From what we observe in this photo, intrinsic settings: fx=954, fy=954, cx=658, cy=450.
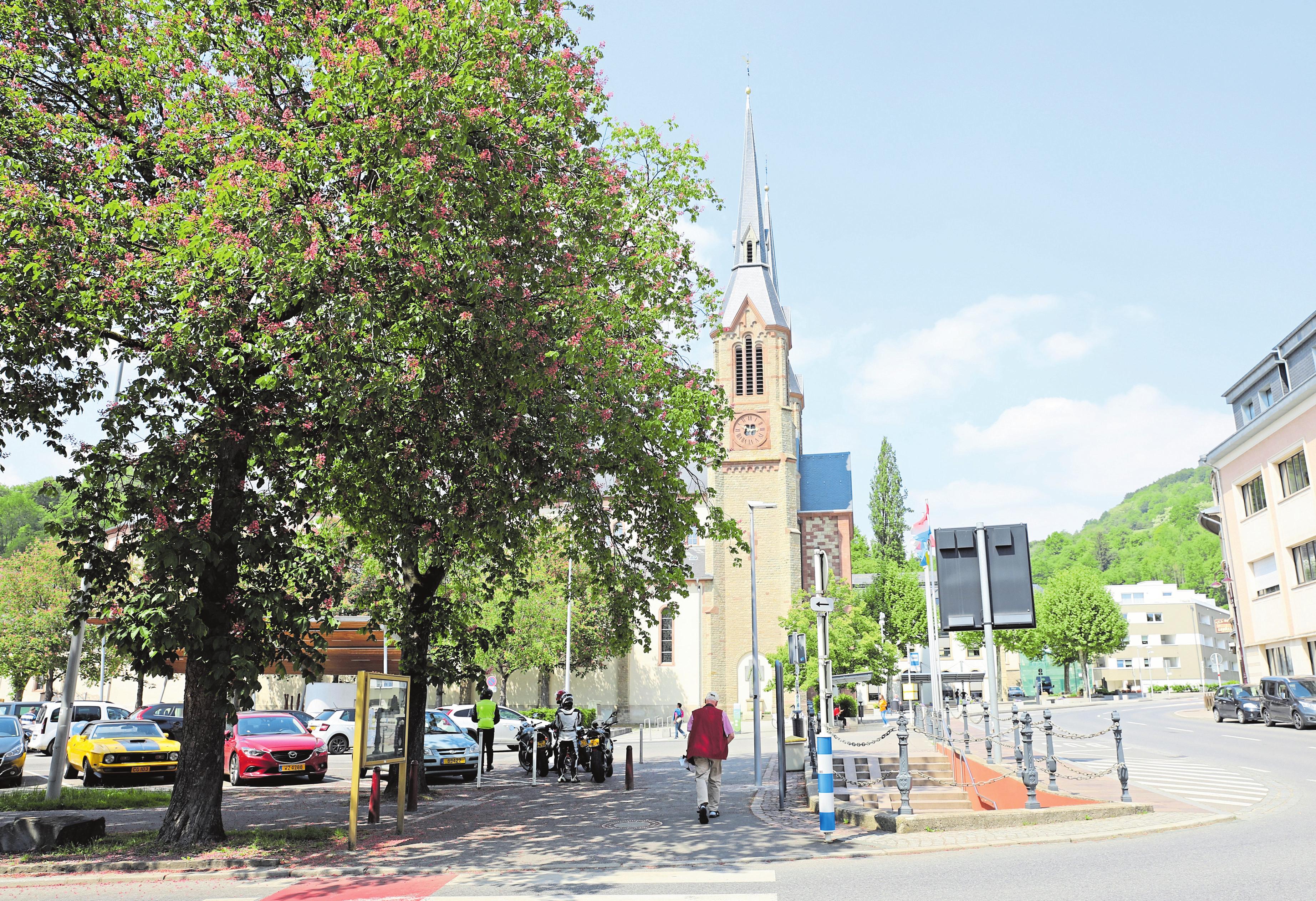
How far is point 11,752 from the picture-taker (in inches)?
799

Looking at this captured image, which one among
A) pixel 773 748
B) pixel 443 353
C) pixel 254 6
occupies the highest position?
pixel 254 6

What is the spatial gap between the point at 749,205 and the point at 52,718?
175 ft

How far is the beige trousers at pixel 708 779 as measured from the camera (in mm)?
13266

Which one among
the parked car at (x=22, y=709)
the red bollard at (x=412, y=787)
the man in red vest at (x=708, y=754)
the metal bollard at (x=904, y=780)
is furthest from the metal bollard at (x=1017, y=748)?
the parked car at (x=22, y=709)

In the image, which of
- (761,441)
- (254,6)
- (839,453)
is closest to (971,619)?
(254,6)

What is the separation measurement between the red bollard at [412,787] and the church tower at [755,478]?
133 feet

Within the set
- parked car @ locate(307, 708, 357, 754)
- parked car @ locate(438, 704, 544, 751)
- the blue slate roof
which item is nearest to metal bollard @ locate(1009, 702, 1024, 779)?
parked car @ locate(307, 708, 357, 754)

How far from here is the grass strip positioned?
50.9 feet

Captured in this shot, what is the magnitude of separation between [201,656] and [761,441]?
170 feet

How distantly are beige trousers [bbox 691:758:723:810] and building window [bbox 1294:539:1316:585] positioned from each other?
118ft

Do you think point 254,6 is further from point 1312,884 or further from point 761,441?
point 761,441

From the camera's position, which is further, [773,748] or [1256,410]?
[1256,410]

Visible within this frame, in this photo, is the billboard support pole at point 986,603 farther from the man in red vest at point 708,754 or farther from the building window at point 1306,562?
the building window at point 1306,562

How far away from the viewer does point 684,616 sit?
6109 centimetres
